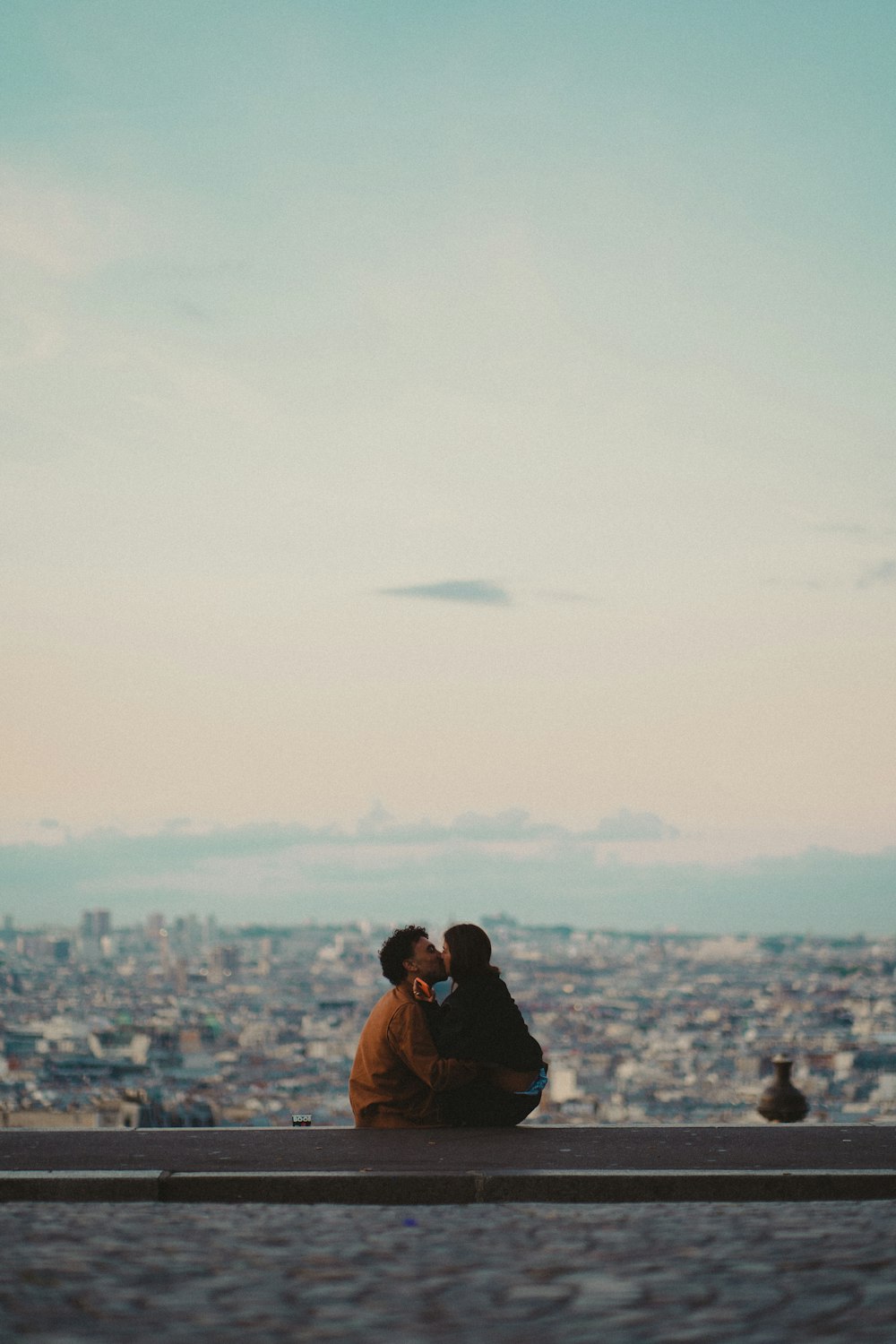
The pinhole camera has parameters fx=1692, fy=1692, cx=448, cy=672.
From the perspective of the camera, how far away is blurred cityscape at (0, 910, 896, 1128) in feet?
131

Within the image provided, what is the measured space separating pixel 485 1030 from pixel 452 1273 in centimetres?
379

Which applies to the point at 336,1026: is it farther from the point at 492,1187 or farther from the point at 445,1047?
the point at 492,1187

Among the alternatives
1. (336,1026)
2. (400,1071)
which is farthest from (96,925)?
(400,1071)

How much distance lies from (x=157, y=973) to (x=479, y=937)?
81130mm

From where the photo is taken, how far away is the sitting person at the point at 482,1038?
9461 millimetres

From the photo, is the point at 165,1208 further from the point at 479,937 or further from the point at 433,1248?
the point at 479,937

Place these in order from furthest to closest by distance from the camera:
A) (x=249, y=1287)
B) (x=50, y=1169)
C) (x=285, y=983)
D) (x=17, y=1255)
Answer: (x=285, y=983)
(x=50, y=1169)
(x=17, y=1255)
(x=249, y=1287)

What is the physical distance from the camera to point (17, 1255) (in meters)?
5.96

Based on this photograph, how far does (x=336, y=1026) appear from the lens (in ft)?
212

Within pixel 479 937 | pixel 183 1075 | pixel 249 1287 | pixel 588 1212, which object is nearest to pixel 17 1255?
pixel 249 1287

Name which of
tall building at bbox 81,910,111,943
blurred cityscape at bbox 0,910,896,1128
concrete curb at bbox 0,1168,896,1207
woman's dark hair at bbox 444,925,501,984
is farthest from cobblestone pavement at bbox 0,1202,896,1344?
tall building at bbox 81,910,111,943

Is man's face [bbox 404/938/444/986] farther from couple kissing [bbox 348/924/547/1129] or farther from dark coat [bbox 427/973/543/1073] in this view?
dark coat [bbox 427/973/543/1073]

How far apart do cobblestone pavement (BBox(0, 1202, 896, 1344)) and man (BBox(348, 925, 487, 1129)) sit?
198 cm

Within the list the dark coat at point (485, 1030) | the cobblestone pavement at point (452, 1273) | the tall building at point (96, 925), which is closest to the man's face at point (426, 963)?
the dark coat at point (485, 1030)
